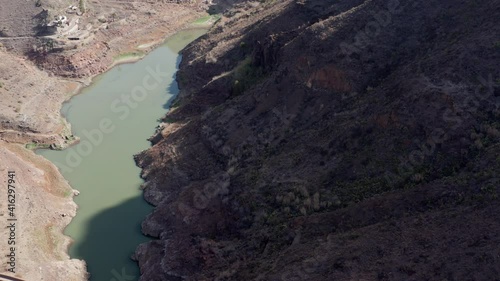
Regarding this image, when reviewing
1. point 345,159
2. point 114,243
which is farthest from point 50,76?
point 345,159

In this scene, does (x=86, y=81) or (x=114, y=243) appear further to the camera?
(x=86, y=81)

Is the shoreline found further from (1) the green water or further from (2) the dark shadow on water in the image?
(2) the dark shadow on water

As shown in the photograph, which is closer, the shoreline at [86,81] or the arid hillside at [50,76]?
the arid hillside at [50,76]

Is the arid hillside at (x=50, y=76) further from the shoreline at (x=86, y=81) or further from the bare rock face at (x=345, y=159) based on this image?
the bare rock face at (x=345, y=159)

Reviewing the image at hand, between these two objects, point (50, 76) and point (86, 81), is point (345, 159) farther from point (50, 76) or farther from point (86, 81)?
point (50, 76)

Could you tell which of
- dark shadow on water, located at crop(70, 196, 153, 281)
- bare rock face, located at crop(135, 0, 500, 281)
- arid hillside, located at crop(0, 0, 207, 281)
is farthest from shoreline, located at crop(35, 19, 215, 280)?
bare rock face, located at crop(135, 0, 500, 281)

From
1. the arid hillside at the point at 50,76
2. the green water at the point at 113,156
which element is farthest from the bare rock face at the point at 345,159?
the arid hillside at the point at 50,76

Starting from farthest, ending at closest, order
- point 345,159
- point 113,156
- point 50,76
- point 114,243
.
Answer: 1. point 50,76
2. point 113,156
3. point 114,243
4. point 345,159

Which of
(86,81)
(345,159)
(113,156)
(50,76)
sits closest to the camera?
(345,159)
